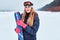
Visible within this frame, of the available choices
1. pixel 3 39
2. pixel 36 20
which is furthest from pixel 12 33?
pixel 36 20

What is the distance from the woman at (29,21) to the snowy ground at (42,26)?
7 cm

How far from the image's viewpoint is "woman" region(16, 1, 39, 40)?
1.50 metres

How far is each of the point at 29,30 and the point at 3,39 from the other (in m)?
0.23

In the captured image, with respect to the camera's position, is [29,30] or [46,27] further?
[46,27]

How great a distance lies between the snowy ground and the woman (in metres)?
0.07

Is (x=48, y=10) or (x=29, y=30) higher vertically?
(x=48, y=10)

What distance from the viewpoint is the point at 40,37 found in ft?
5.20

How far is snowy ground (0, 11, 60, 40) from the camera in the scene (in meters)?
1.56

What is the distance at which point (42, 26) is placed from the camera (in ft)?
5.20

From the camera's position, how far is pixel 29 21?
1.51m

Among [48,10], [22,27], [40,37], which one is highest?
[48,10]

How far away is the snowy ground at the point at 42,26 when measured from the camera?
1.56m

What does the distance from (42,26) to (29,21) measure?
0.13 metres

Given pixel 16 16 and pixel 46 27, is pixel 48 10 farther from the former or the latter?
pixel 16 16
